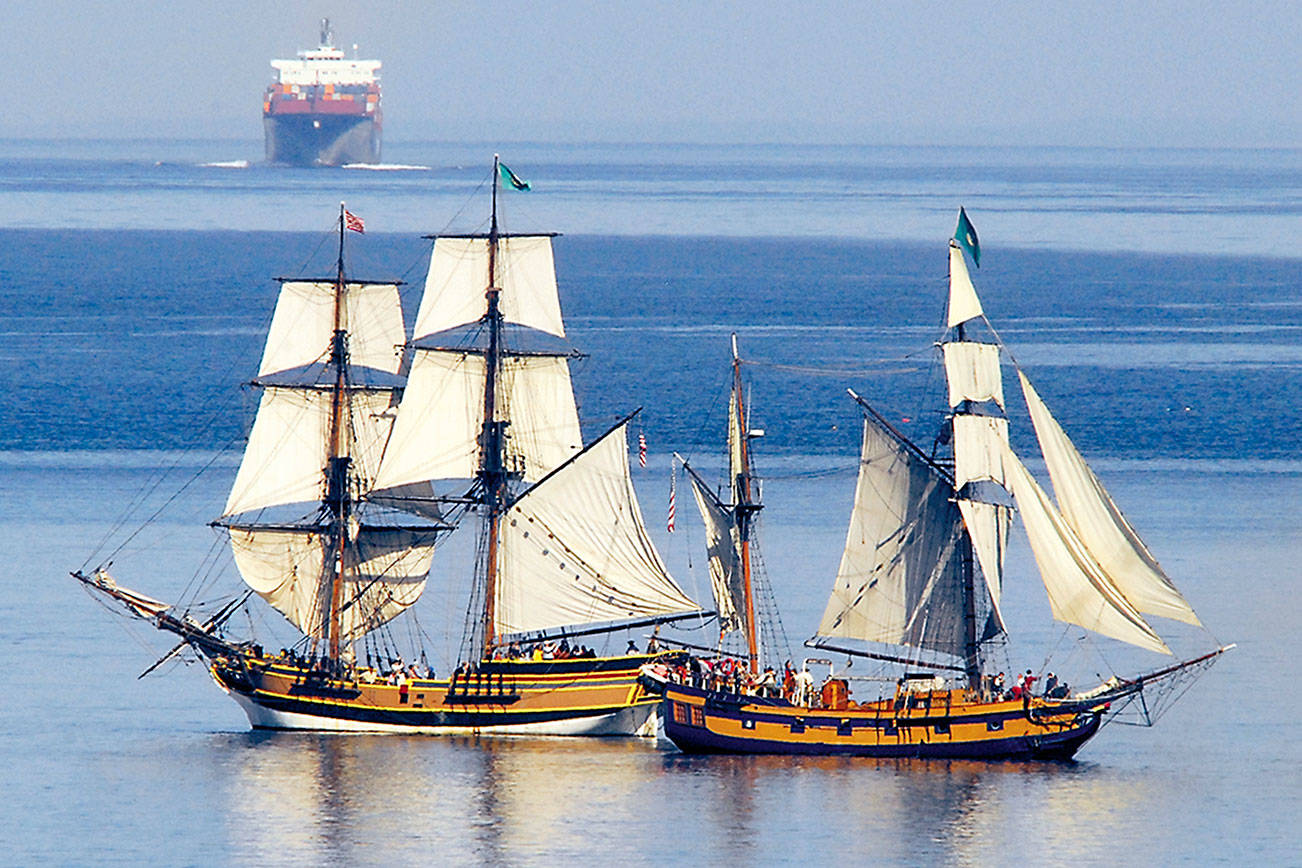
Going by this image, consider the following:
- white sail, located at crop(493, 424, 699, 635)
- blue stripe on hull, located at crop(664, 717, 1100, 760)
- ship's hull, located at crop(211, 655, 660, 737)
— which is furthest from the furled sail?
ship's hull, located at crop(211, 655, 660, 737)

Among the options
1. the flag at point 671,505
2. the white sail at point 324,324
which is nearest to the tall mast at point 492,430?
the white sail at point 324,324

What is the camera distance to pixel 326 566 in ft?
241

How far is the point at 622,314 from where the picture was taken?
547 feet

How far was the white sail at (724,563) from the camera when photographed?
223 ft

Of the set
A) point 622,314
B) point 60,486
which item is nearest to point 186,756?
point 60,486

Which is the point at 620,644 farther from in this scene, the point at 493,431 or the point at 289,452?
the point at 289,452

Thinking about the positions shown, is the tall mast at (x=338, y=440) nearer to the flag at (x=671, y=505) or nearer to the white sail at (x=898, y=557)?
the flag at (x=671, y=505)

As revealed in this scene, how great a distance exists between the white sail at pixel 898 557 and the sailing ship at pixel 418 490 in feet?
17.1

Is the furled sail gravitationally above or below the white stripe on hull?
above

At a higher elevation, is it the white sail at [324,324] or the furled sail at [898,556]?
the white sail at [324,324]

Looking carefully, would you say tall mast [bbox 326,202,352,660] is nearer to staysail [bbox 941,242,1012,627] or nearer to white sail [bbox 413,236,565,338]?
white sail [bbox 413,236,565,338]

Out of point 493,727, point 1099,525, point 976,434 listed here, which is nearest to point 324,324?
point 493,727

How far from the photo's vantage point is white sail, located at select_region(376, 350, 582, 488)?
72812mm

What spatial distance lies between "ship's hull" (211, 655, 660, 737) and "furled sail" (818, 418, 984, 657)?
5.83m
